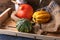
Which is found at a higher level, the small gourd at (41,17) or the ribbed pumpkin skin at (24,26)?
the small gourd at (41,17)

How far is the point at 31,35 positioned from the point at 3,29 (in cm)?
16

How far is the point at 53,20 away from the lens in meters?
0.95

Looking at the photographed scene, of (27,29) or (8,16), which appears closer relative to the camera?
(27,29)

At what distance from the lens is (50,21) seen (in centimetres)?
95

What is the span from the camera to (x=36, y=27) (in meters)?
0.92

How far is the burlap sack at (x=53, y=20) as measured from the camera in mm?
887

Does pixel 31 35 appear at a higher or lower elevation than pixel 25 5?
lower

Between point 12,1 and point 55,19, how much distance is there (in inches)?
12.8

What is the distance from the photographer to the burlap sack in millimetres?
887

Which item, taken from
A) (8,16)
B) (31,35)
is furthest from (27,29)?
(8,16)

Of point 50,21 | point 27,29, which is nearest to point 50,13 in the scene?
point 50,21

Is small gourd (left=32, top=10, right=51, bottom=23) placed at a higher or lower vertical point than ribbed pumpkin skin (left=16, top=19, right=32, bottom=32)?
higher

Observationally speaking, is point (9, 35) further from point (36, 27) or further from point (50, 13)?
point (50, 13)

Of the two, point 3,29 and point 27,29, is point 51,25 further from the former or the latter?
point 3,29
